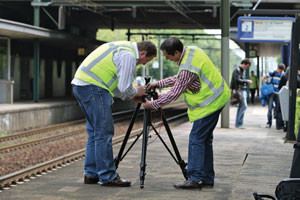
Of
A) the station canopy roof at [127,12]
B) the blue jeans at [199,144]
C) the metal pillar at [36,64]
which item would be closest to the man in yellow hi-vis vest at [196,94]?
the blue jeans at [199,144]

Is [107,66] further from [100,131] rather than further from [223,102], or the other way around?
[223,102]

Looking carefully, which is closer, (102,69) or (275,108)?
(102,69)

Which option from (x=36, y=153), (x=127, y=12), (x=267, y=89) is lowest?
(x=36, y=153)

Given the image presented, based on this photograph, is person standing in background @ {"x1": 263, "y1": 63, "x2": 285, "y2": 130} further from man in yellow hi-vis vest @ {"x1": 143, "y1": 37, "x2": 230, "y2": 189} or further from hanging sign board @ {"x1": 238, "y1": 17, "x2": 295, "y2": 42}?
man in yellow hi-vis vest @ {"x1": 143, "y1": 37, "x2": 230, "y2": 189}

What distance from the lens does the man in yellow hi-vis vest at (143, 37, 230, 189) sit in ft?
19.2

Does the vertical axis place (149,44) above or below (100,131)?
above

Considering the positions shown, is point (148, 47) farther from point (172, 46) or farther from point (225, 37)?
point (225, 37)

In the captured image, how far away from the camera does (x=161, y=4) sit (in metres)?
25.5

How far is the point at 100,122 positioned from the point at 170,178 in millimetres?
1160

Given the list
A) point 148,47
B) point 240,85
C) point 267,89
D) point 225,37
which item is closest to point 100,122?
point 148,47

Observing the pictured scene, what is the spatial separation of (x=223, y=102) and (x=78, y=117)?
18.3 metres

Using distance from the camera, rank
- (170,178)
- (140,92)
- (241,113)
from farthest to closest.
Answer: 1. (241,113)
2. (170,178)
3. (140,92)

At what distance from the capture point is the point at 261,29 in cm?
1586

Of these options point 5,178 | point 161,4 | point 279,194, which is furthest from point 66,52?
→ point 279,194
